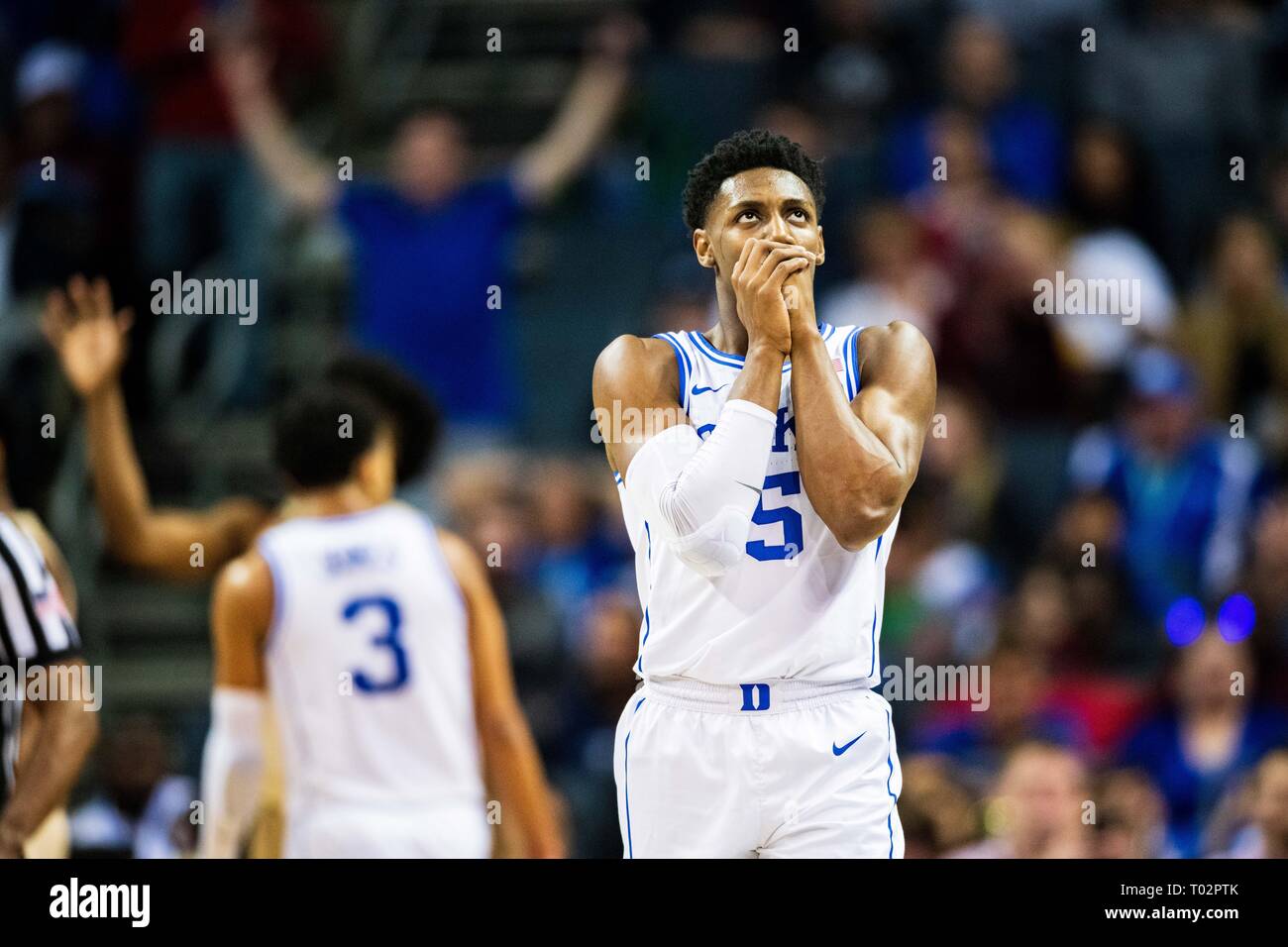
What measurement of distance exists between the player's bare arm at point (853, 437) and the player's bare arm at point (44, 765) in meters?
2.29

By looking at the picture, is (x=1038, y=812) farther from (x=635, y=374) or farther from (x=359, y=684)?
(x=635, y=374)

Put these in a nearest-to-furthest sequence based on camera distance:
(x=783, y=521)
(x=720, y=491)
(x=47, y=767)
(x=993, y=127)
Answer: (x=720, y=491)
(x=783, y=521)
(x=47, y=767)
(x=993, y=127)

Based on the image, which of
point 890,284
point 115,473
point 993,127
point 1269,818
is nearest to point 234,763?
point 115,473

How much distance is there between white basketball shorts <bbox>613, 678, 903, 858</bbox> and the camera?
4270mm

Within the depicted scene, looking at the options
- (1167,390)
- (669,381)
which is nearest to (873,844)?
(669,381)

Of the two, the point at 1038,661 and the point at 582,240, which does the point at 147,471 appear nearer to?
the point at 582,240

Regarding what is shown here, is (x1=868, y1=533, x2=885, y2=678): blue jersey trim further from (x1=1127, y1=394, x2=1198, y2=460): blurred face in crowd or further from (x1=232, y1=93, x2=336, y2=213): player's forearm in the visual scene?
(x1=232, y1=93, x2=336, y2=213): player's forearm

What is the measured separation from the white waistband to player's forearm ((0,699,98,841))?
1910mm

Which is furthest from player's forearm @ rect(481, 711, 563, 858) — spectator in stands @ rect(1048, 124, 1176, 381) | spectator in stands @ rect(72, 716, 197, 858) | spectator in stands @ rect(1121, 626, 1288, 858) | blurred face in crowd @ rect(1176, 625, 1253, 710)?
spectator in stands @ rect(1048, 124, 1176, 381)

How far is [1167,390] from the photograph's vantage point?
30.1 ft

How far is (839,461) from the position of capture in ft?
13.8

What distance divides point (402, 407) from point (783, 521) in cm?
274

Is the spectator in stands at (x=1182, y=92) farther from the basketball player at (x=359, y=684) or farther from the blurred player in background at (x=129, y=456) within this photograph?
the basketball player at (x=359, y=684)
